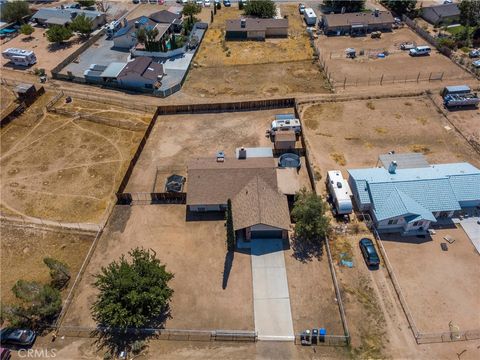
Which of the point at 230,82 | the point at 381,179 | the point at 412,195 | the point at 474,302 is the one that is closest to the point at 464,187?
the point at 412,195

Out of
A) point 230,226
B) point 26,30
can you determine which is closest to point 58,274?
point 230,226

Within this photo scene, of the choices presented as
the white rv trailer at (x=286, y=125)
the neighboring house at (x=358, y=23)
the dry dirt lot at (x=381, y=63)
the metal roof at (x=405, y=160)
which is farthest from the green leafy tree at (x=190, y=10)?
the metal roof at (x=405, y=160)

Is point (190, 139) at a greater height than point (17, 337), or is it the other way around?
point (190, 139)

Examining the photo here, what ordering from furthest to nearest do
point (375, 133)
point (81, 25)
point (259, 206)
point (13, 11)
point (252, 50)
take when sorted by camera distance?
point (13, 11), point (81, 25), point (252, 50), point (375, 133), point (259, 206)

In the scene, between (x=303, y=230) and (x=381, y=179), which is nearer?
(x=303, y=230)

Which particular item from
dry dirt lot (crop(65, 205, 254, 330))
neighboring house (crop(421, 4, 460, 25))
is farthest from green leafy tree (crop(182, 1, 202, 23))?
dry dirt lot (crop(65, 205, 254, 330))

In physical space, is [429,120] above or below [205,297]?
above

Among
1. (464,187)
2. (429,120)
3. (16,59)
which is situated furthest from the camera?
(16,59)

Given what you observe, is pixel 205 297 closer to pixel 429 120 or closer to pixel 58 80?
pixel 429 120

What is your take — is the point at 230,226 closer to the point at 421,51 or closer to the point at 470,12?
the point at 421,51
